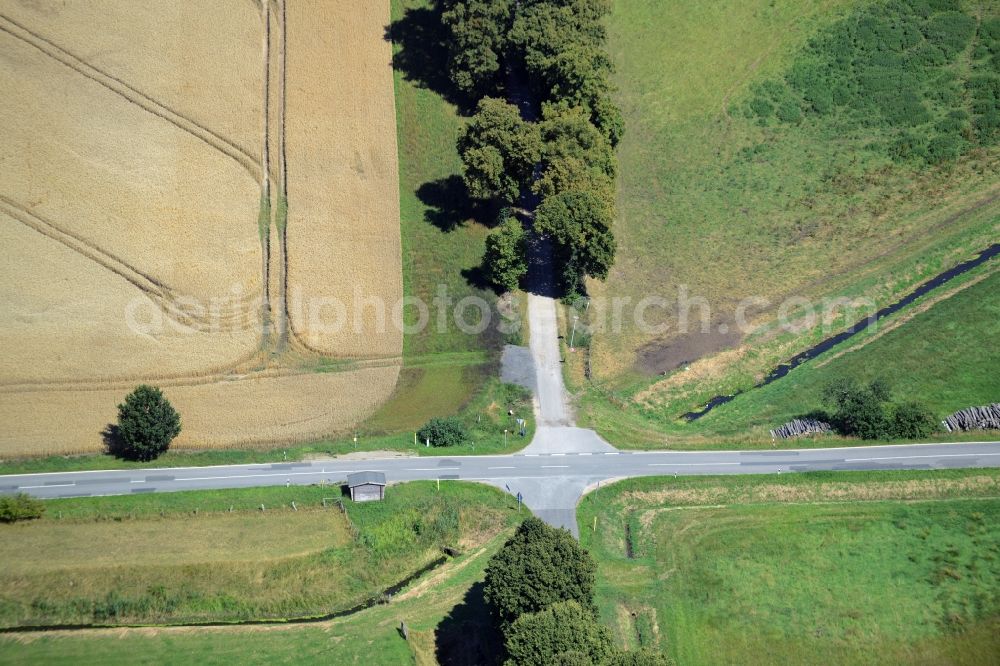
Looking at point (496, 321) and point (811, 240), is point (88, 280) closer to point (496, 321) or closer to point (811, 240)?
point (496, 321)

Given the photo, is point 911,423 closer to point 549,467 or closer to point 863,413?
point 863,413

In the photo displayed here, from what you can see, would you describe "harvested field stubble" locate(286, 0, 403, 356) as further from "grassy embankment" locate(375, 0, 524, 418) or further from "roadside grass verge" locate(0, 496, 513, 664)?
"roadside grass verge" locate(0, 496, 513, 664)

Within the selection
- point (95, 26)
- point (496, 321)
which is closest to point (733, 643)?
point (496, 321)

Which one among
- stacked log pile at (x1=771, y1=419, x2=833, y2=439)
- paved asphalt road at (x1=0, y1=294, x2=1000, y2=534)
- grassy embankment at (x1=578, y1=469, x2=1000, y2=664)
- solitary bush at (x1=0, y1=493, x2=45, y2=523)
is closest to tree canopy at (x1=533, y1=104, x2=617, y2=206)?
paved asphalt road at (x1=0, y1=294, x2=1000, y2=534)

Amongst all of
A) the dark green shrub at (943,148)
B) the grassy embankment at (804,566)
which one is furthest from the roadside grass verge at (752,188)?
the grassy embankment at (804,566)

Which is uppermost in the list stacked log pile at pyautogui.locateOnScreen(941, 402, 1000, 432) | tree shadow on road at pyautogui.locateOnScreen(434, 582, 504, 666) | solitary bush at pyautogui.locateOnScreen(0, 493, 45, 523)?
stacked log pile at pyautogui.locateOnScreen(941, 402, 1000, 432)

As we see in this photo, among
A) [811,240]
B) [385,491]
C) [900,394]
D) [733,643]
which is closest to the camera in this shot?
[733,643]

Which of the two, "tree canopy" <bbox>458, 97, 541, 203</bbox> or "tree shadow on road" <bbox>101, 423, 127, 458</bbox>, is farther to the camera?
"tree canopy" <bbox>458, 97, 541, 203</bbox>

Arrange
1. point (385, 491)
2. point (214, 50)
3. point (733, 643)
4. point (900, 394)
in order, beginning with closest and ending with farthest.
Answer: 1. point (733, 643)
2. point (385, 491)
3. point (900, 394)
4. point (214, 50)
